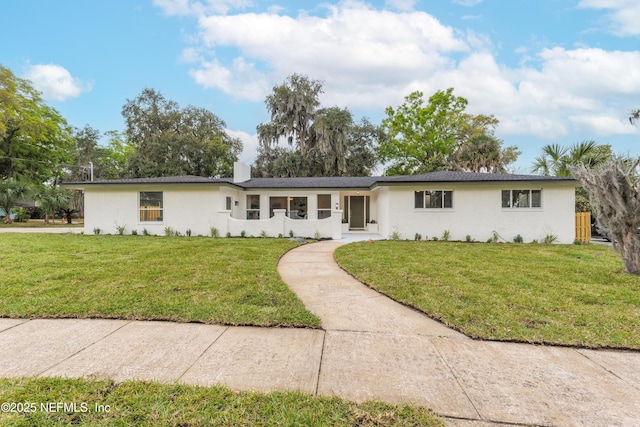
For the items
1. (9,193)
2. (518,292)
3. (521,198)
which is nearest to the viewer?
(518,292)

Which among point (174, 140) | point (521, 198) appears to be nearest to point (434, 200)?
point (521, 198)

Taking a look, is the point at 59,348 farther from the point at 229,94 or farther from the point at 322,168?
the point at 322,168

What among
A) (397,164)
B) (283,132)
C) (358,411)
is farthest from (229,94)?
(358,411)

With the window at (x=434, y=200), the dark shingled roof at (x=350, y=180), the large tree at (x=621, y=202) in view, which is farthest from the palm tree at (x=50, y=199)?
the large tree at (x=621, y=202)

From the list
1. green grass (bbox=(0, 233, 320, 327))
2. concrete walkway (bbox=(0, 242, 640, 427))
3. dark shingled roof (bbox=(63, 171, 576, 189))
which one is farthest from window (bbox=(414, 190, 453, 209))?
concrete walkway (bbox=(0, 242, 640, 427))

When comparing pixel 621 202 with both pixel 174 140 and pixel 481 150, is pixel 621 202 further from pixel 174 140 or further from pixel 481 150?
pixel 174 140

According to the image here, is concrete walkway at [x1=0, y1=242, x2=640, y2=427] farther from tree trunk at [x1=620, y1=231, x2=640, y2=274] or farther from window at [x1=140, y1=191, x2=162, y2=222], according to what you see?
window at [x1=140, y1=191, x2=162, y2=222]

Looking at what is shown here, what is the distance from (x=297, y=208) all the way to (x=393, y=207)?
563 cm

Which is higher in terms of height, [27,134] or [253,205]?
[27,134]

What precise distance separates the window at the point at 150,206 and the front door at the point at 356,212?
1003 centimetres

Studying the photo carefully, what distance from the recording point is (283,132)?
28.5m

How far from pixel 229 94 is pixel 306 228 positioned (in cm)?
1184

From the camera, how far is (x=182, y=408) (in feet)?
6.69

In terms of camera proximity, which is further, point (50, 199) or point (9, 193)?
point (50, 199)
